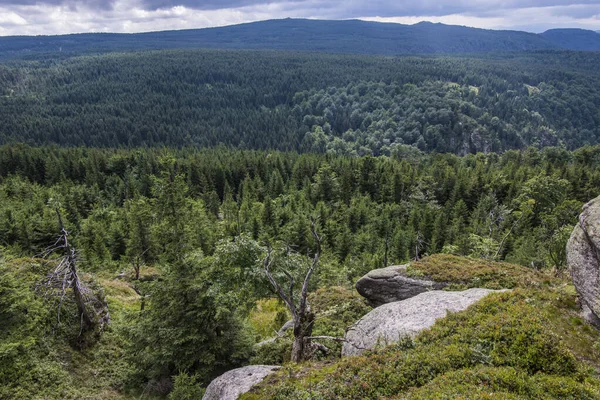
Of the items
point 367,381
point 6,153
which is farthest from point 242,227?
point 6,153

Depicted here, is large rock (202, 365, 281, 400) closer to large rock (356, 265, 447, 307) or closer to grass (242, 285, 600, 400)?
grass (242, 285, 600, 400)

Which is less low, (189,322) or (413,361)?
(413,361)

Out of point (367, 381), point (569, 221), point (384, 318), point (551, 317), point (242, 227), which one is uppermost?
point (551, 317)

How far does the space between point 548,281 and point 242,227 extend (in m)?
50.0

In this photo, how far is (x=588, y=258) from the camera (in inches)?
448

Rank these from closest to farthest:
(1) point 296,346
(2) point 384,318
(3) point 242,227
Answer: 1. (1) point 296,346
2. (2) point 384,318
3. (3) point 242,227

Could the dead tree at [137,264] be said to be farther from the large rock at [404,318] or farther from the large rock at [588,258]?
the large rock at [588,258]

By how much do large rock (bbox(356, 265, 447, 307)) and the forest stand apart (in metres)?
1.40

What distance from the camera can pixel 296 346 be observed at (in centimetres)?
1419

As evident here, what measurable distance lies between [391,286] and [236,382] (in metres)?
10.2

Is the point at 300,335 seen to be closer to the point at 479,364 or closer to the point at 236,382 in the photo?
the point at 236,382

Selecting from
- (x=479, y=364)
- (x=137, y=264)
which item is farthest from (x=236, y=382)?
(x=137, y=264)

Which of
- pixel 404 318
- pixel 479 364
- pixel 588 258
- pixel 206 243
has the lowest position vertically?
pixel 206 243

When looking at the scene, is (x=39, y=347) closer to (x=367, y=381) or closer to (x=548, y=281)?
(x=367, y=381)
